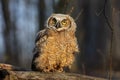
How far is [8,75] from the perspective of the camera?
260 inches

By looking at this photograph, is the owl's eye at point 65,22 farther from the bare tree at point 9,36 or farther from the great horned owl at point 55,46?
the bare tree at point 9,36

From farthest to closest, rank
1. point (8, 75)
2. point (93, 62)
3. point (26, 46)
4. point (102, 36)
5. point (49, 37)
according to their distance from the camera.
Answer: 1. point (102, 36)
2. point (93, 62)
3. point (26, 46)
4. point (49, 37)
5. point (8, 75)

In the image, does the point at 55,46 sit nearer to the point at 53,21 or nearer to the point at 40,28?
the point at 53,21

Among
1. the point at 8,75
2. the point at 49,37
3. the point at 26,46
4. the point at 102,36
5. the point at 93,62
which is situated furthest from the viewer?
the point at 102,36

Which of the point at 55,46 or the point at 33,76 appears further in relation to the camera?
the point at 55,46

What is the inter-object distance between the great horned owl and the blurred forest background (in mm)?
7336

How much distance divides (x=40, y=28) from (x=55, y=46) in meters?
9.87

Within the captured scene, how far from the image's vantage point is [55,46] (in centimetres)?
707

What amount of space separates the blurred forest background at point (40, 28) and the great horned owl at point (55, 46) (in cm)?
734

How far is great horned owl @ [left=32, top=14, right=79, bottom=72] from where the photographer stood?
7035 mm

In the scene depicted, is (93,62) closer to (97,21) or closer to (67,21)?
(97,21)

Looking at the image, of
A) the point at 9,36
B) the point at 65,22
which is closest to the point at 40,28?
the point at 9,36

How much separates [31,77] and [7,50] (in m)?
11.2

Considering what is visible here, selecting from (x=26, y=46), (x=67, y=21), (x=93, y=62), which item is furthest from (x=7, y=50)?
(x=67, y=21)
